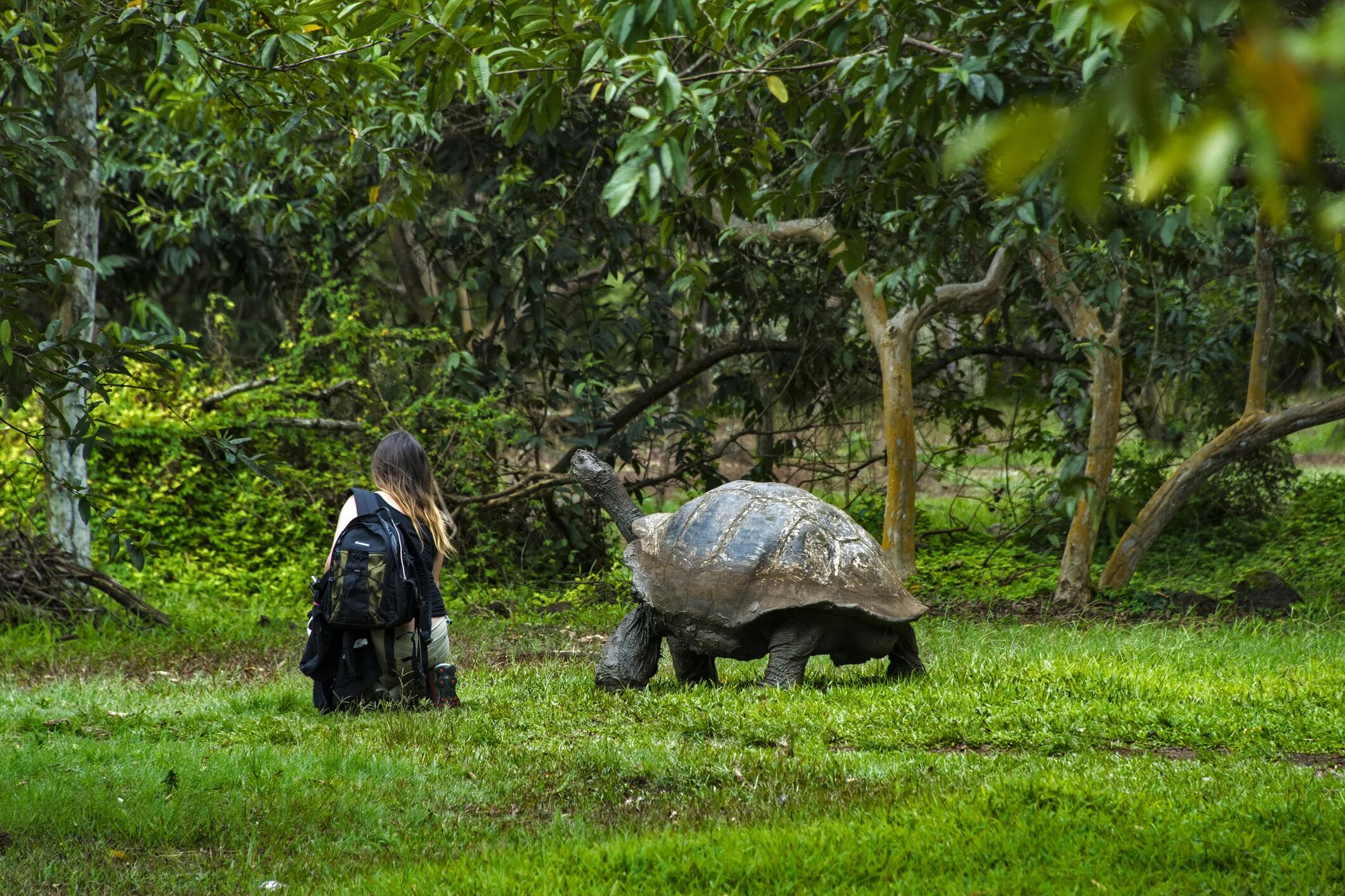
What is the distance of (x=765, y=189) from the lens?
5688 mm

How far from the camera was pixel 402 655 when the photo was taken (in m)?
6.71

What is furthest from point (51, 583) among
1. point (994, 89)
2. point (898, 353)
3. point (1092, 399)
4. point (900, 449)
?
point (994, 89)

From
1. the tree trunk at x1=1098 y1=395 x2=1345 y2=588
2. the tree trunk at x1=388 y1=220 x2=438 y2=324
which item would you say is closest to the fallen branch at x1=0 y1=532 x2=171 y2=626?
the tree trunk at x1=388 y1=220 x2=438 y2=324

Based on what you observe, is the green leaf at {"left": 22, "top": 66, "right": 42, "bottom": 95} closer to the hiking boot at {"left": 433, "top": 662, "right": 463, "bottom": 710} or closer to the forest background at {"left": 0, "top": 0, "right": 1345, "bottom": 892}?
the forest background at {"left": 0, "top": 0, "right": 1345, "bottom": 892}

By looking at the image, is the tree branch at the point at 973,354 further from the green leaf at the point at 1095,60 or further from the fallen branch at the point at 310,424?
the green leaf at the point at 1095,60

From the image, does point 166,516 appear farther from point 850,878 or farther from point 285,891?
point 850,878

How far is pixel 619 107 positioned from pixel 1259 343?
20.9 ft

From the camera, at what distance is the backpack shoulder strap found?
6.62 m

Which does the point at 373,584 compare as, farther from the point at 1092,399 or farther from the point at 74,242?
the point at 1092,399

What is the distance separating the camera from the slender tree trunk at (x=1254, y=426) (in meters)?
10.3

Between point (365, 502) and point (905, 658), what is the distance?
3183mm

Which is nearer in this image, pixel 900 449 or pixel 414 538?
pixel 414 538

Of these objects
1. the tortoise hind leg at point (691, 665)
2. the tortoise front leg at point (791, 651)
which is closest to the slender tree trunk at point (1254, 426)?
the tortoise hind leg at point (691, 665)

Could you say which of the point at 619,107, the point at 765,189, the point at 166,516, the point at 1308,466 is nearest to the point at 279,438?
the point at 166,516
